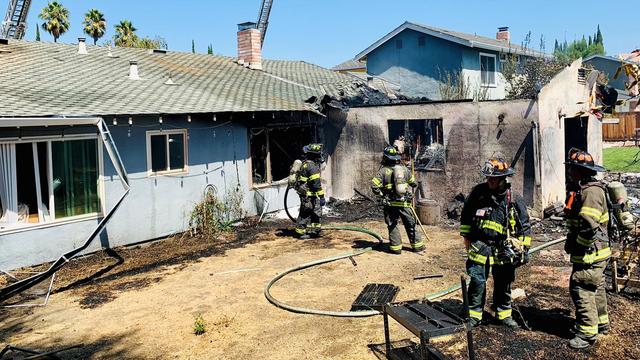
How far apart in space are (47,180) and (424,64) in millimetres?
19164

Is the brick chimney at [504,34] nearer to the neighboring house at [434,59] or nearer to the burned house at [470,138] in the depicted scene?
the neighboring house at [434,59]

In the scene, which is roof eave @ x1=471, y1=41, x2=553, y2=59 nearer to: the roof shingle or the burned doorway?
the roof shingle

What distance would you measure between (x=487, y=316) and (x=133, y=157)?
8.02m

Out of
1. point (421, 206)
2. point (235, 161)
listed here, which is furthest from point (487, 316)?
point (235, 161)

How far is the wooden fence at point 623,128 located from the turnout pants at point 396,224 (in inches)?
1088

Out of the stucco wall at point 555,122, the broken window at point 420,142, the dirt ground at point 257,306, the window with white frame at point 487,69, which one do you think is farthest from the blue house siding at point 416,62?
the dirt ground at point 257,306

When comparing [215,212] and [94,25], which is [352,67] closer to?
[94,25]

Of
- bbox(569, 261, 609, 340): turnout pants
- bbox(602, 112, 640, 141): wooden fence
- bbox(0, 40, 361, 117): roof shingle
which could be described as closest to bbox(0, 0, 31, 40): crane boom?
bbox(0, 40, 361, 117): roof shingle

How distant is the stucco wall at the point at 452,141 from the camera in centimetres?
1181

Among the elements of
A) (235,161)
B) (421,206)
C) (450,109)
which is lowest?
(421,206)

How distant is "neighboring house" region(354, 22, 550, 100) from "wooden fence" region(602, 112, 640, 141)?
1110cm

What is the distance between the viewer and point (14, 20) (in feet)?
69.9

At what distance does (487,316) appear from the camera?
21.3 ft

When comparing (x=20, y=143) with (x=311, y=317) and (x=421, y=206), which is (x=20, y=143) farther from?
(x=421, y=206)
